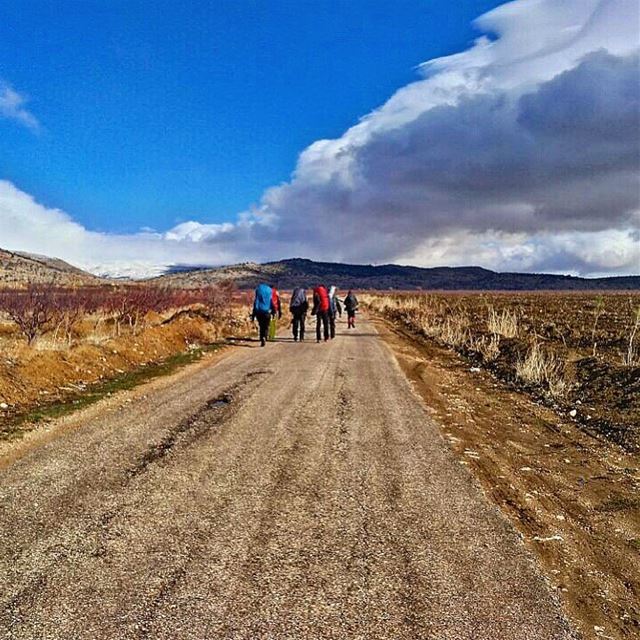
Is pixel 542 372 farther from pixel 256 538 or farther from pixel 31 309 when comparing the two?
pixel 31 309

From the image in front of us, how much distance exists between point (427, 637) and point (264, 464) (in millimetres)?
3418

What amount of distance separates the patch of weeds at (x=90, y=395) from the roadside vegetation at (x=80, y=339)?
0.26 ft

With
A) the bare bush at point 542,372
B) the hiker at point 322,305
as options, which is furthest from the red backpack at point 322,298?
the bare bush at point 542,372

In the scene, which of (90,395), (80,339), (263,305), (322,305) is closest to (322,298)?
(322,305)

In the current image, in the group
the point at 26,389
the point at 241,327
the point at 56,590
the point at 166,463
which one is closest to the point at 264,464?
the point at 166,463

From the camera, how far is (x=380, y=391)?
1176 cm

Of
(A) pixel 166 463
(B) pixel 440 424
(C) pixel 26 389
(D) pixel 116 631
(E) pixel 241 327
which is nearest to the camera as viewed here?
(D) pixel 116 631

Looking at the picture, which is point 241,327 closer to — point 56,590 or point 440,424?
point 440,424

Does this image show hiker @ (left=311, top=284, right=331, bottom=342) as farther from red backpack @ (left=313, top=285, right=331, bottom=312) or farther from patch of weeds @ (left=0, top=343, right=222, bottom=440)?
patch of weeds @ (left=0, top=343, right=222, bottom=440)

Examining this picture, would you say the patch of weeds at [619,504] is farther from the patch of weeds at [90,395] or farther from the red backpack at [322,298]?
the red backpack at [322,298]

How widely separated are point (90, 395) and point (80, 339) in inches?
280

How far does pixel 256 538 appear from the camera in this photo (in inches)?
191

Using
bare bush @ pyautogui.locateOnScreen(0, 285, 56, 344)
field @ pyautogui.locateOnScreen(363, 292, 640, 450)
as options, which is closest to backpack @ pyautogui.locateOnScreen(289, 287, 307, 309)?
field @ pyautogui.locateOnScreen(363, 292, 640, 450)

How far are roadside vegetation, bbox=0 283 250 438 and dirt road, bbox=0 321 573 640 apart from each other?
3045 mm
